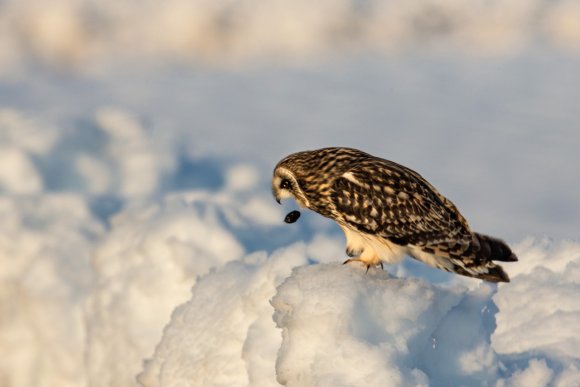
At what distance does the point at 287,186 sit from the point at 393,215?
2.73ft

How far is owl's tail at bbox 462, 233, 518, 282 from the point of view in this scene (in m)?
6.20

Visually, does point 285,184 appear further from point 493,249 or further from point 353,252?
point 493,249

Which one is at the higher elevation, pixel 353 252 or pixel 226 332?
pixel 353 252

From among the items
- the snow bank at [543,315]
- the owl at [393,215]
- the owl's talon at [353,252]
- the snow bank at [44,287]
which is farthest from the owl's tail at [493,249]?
the snow bank at [44,287]

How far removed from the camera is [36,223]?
9500mm

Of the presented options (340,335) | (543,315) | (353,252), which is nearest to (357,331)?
(340,335)

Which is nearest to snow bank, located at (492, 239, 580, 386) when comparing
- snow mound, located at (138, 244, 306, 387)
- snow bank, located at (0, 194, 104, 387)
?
snow mound, located at (138, 244, 306, 387)

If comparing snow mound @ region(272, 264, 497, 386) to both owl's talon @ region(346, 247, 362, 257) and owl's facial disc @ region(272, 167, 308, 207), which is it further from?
owl's facial disc @ region(272, 167, 308, 207)

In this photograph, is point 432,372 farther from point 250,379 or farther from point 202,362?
point 202,362

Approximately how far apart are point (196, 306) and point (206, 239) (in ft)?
4.71

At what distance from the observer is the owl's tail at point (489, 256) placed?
20.3ft

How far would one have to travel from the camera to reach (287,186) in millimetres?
6660

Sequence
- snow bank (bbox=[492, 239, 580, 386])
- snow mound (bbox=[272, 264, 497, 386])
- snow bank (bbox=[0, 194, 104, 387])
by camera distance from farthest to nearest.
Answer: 1. snow bank (bbox=[0, 194, 104, 387])
2. snow bank (bbox=[492, 239, 580, 386])
3. snow mound (bbox=[272, 264, 497, 386])

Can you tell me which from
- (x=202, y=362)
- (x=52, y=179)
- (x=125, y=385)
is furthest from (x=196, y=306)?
(x=52, y=179)
